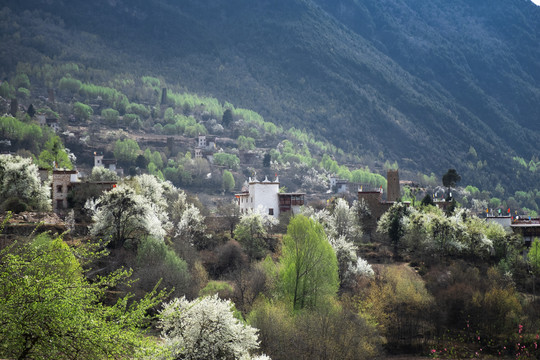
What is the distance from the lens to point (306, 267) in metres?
64.5

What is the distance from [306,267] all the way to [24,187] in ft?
118

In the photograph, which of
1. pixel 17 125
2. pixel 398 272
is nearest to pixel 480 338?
pixel 398 272

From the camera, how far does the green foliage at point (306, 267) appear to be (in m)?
62.5

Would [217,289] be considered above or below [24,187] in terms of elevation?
below

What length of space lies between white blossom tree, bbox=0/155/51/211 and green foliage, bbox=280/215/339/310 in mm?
30006

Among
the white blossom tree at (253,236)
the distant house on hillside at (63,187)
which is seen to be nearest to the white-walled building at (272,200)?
the white blossom tree at (253,236)

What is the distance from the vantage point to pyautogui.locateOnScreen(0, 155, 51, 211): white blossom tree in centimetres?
8075

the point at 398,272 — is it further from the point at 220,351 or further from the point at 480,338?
the point at 220,351

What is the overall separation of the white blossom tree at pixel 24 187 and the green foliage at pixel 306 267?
98.4 feet

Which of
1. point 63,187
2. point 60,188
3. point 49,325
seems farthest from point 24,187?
point 49,325

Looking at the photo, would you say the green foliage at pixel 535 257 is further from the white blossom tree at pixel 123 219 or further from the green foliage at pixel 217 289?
the white blossom tree at pixel 123 219

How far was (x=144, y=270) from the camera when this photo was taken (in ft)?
205

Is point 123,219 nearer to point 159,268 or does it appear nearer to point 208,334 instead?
point 159,268

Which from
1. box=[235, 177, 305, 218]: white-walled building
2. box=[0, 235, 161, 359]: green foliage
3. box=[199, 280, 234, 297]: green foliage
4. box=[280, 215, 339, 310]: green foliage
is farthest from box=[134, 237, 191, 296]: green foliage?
box=[0, 235, 161, 359]: green foliage
